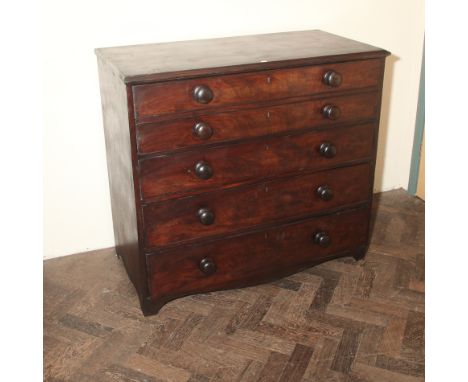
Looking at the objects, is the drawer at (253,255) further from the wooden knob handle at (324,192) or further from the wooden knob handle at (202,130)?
the wooden knob handle at (202,130)

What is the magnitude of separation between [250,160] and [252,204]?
0.65 ft

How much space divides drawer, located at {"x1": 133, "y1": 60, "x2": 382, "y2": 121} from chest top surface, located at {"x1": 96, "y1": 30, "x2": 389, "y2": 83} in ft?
0.11

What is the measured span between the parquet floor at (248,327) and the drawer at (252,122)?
76cm

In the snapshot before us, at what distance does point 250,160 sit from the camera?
2.13 meters

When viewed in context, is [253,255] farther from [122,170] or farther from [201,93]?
[201,93]

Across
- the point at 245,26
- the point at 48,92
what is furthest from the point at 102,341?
the point at 245,26

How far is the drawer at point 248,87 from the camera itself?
187 centimetres

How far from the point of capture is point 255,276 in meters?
2.37

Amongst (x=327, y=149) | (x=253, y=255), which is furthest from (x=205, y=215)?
(x=327, y=149)

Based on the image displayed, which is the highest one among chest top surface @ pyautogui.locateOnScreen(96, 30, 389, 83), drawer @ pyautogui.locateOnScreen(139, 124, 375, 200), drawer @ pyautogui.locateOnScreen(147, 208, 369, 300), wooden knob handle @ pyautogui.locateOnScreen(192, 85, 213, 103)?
chest top surface @ pyautogui.locateOnScreen(96, 30, 389, 83)

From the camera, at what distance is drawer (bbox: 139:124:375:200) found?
199 cm

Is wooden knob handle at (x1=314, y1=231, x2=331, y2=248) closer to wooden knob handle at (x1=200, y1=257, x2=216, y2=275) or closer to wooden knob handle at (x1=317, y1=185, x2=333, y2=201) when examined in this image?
wooden knob handle at (x1=317, y1=185, x2=333, y2=201)

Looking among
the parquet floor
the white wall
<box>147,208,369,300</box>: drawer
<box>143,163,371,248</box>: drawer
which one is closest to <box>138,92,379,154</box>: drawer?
<box>143,163,371,248</box>: drawer
